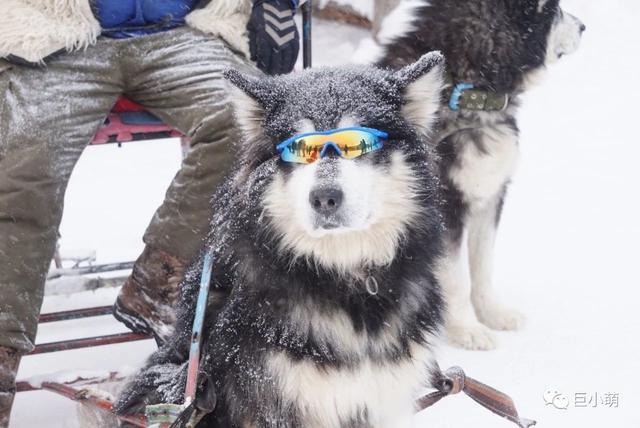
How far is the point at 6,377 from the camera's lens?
2.35 m

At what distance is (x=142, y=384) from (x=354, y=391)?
2.18 ft

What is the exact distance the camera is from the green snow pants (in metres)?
2.38

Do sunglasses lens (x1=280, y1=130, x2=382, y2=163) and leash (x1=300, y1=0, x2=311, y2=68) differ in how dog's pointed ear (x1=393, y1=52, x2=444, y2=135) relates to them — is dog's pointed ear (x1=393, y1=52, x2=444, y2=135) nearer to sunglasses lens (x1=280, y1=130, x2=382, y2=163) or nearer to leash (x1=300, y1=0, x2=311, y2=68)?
sunglasses lens (x1=280, y1=130, x2=382, y2=163)

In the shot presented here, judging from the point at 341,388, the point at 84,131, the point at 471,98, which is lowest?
the point at 341,388

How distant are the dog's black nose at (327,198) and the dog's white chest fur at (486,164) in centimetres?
161

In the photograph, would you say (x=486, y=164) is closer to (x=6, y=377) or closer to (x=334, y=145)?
(x=334, y=145)

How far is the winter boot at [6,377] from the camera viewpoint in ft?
7.68

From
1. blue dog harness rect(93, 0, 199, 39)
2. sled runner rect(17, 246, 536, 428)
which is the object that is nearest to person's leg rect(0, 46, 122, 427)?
blue dog harness rect(93, 0, 199, 39)

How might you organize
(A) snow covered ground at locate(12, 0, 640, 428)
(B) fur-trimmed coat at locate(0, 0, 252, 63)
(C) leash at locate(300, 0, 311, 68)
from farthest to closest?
(C) leash at locate(300, 0, 311, 68) → (A) snow covered ground at locate(12, 0, 640, 428) → (B) fur-trimmed coat at locate(0, 0, 252, 63)

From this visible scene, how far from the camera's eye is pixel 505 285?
4168mm

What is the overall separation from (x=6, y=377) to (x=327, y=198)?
1.31 metres

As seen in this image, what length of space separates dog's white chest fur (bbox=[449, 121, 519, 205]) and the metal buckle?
175mm

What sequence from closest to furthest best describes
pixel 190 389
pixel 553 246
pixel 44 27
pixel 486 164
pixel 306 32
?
pixel 190 389, pixel 44 27, pixel 306 32, pixel 486 164, pixel 553 246

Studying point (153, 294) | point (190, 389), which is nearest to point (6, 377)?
point (153, 294)
